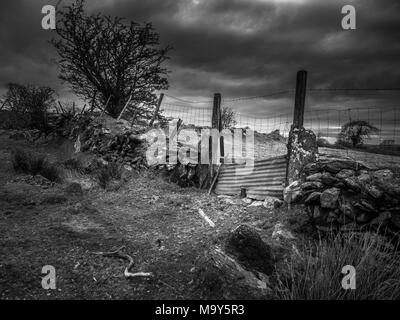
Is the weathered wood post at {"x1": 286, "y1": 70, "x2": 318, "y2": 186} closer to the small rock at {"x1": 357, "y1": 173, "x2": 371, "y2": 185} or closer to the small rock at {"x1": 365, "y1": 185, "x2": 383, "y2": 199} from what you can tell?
the small rock at {"x1": 357, "y1": 173, "x2": 371, "y2": 185}

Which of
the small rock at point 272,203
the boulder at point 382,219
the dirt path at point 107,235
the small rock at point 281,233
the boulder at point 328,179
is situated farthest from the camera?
the small rock at point 272,203

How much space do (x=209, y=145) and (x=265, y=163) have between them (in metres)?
2.17

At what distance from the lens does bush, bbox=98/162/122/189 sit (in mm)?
7932

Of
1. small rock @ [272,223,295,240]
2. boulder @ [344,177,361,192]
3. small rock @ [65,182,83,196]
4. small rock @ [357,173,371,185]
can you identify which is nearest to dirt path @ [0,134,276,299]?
small rock @ [65,182,83,196]

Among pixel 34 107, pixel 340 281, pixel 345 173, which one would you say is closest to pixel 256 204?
pixel 345 173

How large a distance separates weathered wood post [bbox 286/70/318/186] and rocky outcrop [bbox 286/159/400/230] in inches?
37.0

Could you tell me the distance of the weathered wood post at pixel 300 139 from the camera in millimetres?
5684

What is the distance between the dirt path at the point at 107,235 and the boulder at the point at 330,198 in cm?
122

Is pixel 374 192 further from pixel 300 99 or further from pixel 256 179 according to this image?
pixel 256 179

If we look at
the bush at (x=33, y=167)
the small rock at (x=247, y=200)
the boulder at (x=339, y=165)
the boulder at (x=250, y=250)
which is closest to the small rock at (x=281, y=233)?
the boulder at (x=250, y=250)

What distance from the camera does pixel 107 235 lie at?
4.55m

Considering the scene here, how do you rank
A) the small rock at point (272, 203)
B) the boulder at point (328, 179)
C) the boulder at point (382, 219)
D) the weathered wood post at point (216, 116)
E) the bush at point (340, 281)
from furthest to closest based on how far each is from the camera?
1. the weathered wood post at point (216, 116)
2. the small rock at point (272, 203)
3. the boulder at point (328, 179)
4. the boulder at point (382, 219)
5. the bush at point (340, 281)

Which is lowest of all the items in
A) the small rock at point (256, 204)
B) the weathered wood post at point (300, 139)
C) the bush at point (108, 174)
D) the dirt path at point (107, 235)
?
the dirt path at point (107, 235)

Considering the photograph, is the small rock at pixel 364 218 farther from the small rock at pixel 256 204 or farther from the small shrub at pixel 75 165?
the small shrub at pixel 75 165
